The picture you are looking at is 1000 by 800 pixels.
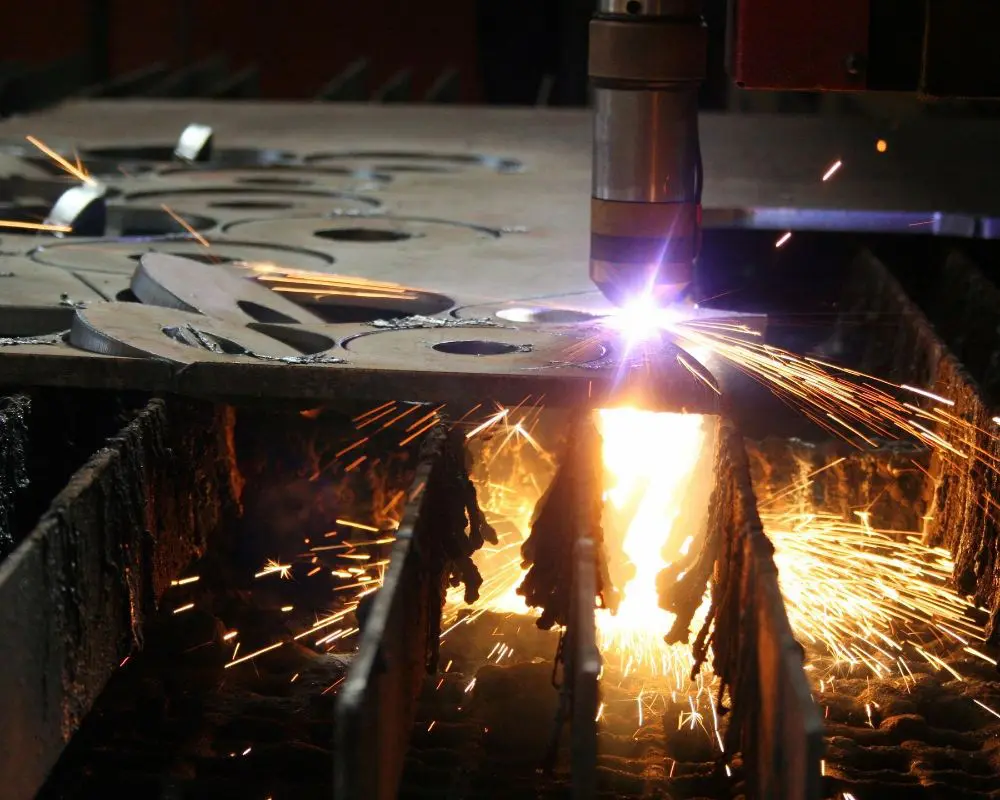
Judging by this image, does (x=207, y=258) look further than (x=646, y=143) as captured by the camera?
Yes

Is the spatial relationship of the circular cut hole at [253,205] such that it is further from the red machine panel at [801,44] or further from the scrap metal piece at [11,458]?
the red machine panel at [801,44]

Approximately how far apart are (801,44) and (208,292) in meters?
1.19

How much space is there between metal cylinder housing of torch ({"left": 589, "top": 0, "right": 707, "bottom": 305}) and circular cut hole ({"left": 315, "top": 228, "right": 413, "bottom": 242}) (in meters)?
1.31

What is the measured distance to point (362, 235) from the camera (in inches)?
153

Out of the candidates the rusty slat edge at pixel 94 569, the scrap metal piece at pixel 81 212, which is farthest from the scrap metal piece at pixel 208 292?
the scrap metal piece at pixel 81 212

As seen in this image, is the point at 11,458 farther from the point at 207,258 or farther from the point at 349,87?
the point at 349,87

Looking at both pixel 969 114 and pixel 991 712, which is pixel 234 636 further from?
pixel 969 114

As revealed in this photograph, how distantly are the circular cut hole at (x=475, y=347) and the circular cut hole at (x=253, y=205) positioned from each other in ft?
5.55

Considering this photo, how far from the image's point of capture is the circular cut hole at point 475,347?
2627 mm

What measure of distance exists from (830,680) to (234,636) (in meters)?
1.06

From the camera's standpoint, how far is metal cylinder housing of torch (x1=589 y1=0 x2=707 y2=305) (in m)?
2.43

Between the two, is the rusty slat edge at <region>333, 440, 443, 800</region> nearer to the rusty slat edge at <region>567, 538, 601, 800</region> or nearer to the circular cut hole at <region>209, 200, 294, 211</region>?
the rusty slat edge at <region>567, 538, 601, 800</region>

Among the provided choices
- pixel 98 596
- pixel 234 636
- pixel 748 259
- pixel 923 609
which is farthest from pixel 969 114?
pixel 98 596

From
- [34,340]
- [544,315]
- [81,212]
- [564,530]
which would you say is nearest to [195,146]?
[81,212]
